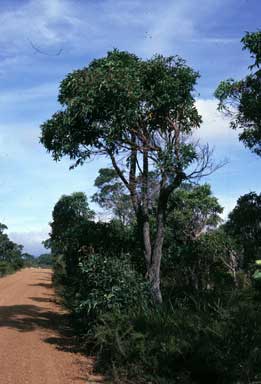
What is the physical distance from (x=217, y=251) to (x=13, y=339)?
7.42 meters

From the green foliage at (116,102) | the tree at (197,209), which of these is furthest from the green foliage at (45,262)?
the green foliage at (116,102)

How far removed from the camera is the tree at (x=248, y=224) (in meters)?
19.7

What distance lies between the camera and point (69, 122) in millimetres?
11570

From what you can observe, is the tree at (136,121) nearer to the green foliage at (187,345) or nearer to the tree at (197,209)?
the green foliage at (187,345)

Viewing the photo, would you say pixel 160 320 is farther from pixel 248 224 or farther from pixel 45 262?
pixel 45 262

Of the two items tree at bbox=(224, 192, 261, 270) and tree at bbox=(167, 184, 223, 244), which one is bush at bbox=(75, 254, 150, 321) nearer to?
tree at bbox=(224, 192, 261, 270)

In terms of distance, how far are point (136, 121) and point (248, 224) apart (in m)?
10.8

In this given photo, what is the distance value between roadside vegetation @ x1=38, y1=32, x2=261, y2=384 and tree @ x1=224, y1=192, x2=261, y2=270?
2.30 meters

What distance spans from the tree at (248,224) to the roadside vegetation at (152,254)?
2.30 m

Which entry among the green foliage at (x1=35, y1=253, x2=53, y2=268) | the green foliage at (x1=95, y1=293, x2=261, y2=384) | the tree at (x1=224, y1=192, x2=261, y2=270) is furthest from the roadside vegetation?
the green foliage at (x1=35, y1=253, x2=53, y2=268)

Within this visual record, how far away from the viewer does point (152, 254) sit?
1249 cm

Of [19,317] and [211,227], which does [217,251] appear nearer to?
[19,317]

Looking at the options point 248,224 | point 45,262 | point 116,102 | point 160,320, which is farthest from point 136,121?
point 45,262

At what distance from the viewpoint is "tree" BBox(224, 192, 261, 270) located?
774 inches
